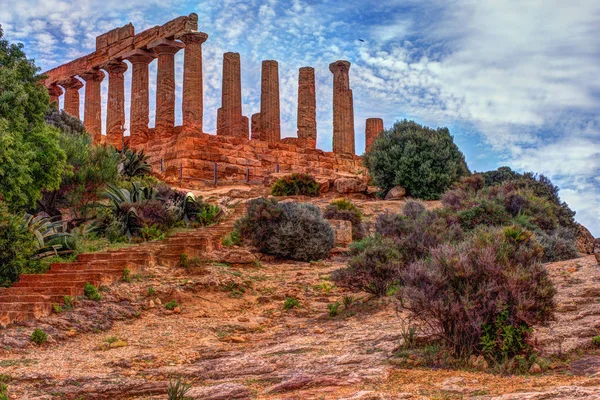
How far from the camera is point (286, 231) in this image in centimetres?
1819

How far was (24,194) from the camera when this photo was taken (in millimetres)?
17219

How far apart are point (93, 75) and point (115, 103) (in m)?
3.06

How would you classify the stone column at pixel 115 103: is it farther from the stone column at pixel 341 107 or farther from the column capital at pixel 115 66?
the stone column at pixel 341 107

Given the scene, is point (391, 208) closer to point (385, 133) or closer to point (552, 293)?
point (385, 133)

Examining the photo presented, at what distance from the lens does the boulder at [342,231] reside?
21062mm

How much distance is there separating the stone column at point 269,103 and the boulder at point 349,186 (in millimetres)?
13240

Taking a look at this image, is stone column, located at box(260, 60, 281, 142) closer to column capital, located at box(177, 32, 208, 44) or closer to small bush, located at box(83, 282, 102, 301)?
column capital, located at box(177, 32, 208, 44)

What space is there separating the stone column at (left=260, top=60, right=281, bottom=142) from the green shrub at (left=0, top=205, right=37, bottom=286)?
101ft

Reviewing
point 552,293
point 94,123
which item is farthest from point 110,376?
point 94,123

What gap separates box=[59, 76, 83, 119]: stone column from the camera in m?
46.4

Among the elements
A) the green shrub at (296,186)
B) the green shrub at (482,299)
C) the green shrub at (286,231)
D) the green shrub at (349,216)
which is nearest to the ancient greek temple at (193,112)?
the green shrub at (296,186)

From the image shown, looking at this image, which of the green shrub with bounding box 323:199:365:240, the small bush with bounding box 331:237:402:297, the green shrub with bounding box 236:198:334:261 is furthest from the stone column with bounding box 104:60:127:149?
the small bush with bounding box 331:237:402:297

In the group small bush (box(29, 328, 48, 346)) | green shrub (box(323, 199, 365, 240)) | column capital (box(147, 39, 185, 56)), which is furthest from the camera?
column capital (box(147, 39, 185, 56))

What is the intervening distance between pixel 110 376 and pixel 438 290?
13.7 feet
